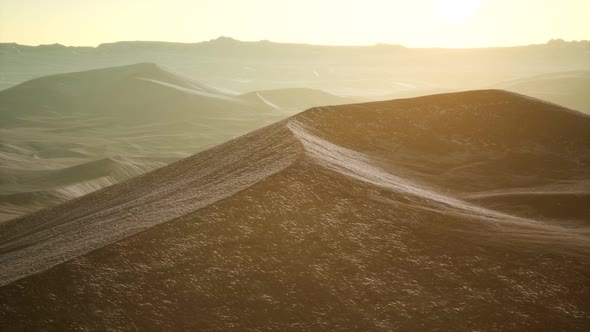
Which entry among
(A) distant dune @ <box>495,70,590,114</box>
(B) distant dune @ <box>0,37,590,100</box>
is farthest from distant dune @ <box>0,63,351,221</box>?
(B) distant dune @ <box>0,37,590,100</box>

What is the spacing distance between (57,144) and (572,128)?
110 feet

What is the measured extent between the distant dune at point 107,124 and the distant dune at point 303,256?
14.5 m

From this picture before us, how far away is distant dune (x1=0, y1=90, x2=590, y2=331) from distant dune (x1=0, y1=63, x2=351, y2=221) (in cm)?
1449

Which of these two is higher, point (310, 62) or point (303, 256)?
point (310, 62)

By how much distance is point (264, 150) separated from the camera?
9.53 metres

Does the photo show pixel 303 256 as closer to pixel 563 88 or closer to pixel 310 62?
pixel 563 88

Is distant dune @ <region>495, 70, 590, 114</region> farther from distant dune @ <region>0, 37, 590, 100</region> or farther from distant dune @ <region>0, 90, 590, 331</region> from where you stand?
distant dune @ <region>0, 90, 590, 331</region>

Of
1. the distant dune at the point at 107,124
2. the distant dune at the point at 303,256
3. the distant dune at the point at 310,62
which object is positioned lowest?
the distant dune at the point at 107,124

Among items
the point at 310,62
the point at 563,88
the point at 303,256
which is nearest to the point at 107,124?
the point at 563,88

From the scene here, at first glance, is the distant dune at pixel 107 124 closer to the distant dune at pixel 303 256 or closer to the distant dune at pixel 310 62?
the distant dune at pixel 303 256

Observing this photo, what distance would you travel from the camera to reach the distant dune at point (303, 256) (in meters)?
5.40

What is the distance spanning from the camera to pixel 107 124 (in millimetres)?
49500

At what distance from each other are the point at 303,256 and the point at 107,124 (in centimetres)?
4660

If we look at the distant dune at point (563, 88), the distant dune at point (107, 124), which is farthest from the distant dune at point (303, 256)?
the distant dune at point (563, 88)
